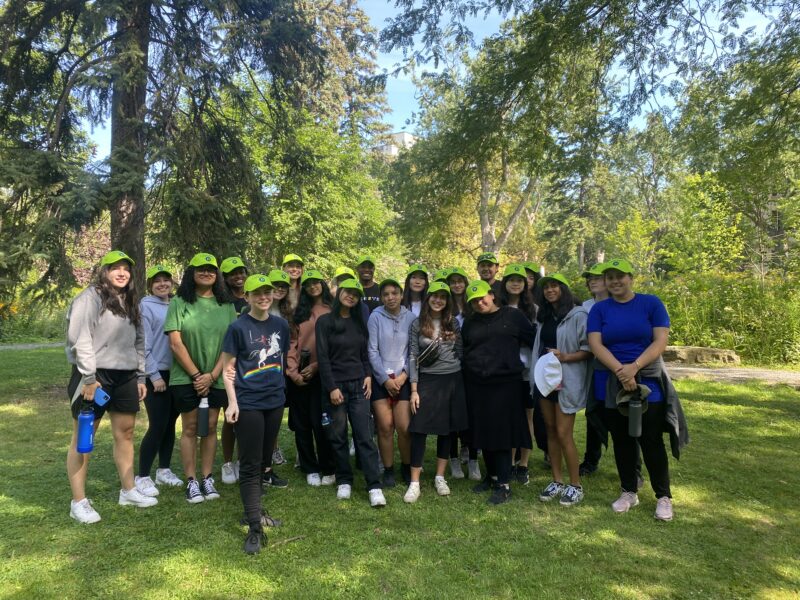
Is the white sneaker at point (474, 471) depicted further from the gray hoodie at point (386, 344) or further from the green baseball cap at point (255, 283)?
the green baseball cap at point (255, 283)

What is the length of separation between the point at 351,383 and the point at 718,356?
11.3 m

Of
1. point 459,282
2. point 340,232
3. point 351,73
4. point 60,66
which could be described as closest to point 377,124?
point 351,73

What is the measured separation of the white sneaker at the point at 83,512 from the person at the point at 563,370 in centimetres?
352

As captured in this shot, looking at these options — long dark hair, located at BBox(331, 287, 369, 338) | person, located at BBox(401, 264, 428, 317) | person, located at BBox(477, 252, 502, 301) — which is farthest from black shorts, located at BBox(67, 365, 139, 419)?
person, located at BBox(477, 252, 502, 301)

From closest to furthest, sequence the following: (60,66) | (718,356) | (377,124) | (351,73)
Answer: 1. (60,66)
2. (718,356)
3. (351,73)
4. (377,124)

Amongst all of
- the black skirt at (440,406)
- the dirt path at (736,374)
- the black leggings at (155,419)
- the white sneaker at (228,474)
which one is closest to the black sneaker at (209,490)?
the white sneaker at (228,474)

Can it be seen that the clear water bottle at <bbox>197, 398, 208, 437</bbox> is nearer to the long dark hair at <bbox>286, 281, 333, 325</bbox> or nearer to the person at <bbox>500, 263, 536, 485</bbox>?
the long dark hair at <bbox>286, 281, 333, 325</bbox>

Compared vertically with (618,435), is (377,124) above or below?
above

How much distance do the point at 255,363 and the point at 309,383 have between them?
108cm

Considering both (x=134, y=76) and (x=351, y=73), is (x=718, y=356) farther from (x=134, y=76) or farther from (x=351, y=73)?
(x=351, y=73)

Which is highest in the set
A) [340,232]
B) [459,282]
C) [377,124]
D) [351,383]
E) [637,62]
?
[377,124]

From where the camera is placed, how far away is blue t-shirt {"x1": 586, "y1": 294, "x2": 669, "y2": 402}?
13.0ft

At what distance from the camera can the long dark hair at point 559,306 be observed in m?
4.54

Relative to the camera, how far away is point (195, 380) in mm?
4215
